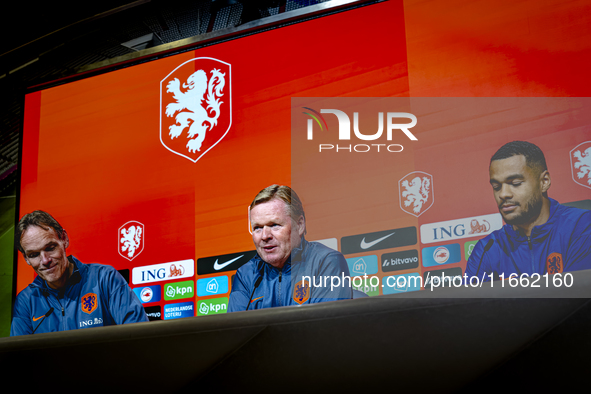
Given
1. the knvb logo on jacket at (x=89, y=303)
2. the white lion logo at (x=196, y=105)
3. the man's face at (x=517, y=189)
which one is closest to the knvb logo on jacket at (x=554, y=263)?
the man's face at (x=517, y=189)

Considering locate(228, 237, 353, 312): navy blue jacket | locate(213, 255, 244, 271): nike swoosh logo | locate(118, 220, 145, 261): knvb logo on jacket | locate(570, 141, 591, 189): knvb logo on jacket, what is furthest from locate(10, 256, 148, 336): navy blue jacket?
locate(570, 141, 591, 189): knvb logo on jacket

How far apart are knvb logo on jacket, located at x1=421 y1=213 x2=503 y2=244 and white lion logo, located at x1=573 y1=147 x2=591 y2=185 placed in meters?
Result: 0.28

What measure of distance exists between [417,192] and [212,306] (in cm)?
90

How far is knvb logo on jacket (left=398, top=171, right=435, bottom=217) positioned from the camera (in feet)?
6.48

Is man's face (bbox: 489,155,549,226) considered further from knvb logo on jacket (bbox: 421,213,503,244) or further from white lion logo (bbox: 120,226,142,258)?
white lion logo (bbox: 120,226,142,258)

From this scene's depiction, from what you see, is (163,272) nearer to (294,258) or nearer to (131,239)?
(131,239)

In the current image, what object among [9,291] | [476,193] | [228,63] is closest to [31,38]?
[9,291]

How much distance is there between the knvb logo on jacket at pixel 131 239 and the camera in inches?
95.7

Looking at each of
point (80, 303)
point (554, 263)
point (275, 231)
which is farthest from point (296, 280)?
point (80, 303)

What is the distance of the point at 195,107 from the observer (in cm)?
249

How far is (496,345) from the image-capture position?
0.90 m

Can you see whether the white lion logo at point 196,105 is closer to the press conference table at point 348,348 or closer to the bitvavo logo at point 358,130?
the bitvavo logo at point 358,130

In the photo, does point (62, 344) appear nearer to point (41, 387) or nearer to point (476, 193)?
point (41, 387)

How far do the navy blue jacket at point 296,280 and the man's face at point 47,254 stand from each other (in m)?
0.90
